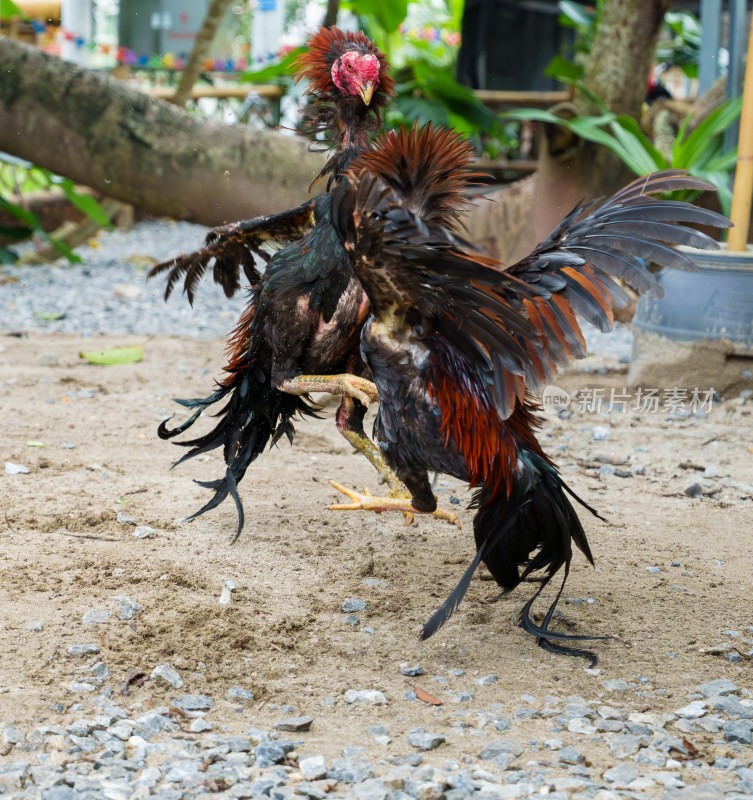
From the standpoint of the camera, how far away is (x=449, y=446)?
2.38 m

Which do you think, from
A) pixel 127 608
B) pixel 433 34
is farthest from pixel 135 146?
pixel 433 34

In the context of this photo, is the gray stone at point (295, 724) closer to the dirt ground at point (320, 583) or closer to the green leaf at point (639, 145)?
the dirt ground at point (320, 583)

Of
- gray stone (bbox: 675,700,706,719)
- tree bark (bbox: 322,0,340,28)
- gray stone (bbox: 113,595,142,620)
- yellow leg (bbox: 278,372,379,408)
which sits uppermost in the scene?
tree bark (bbox: 322,0,340,28)

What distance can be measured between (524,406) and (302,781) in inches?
46.8

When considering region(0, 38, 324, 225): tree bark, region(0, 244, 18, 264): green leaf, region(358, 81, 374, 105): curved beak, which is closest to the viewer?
region(358, 81, 374, 105): curved beak

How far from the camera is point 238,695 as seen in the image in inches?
85.7

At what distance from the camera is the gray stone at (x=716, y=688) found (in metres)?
2.20

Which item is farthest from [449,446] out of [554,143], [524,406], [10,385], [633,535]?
[554,143]

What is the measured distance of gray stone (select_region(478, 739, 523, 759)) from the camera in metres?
1.91

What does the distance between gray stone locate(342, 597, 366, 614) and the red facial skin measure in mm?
1562

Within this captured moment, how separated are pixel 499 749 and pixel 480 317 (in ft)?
3.24

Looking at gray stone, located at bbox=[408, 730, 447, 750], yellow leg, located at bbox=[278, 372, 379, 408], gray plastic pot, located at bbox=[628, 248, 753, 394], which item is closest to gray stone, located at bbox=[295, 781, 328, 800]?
gray stone, located at bbox=[408, 730, 447, 750]

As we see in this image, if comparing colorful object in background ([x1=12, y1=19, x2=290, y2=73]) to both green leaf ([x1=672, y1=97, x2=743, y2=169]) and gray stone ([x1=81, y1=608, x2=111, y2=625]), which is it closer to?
green leaf ([x1=672, y1=97, x2=743, y2=169])

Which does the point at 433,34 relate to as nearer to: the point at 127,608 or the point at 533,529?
the point at 533,529
